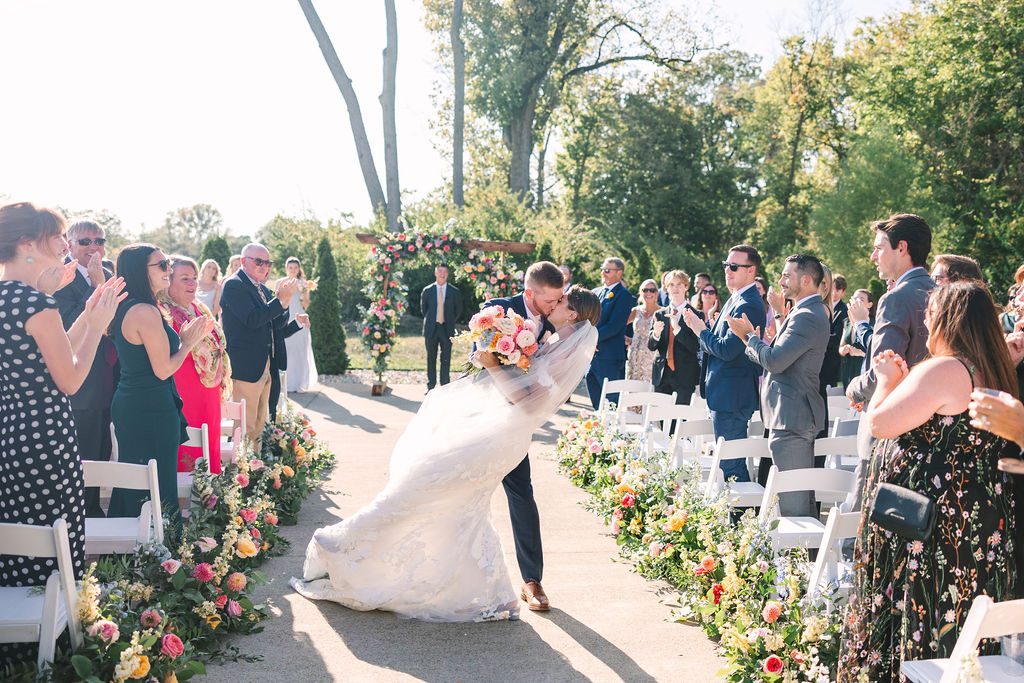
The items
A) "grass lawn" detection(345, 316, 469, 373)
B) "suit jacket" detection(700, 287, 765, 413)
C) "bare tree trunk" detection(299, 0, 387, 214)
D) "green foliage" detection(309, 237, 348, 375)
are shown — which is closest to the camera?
"suit jacket" detection(700, 287, 765, 413)

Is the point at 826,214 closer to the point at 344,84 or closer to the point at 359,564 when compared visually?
the point at 344,84

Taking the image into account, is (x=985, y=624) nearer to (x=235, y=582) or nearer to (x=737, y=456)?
(x=737, y=456)

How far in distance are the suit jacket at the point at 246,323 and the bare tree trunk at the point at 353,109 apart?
516 inches

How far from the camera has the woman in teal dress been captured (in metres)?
4.24

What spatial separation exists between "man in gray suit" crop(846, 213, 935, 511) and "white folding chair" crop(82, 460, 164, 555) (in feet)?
11.5

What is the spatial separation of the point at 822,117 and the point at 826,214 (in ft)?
31.6

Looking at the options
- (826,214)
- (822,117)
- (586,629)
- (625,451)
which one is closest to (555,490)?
(625,451)

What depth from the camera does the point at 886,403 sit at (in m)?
2.75

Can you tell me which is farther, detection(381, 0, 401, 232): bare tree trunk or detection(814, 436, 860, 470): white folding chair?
detection(381, 0, 401, 232): bare tree trunk

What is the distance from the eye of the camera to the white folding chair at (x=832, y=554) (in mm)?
3359

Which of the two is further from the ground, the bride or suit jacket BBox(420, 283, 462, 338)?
suit jacket BBox(420, 283, 462, 338)

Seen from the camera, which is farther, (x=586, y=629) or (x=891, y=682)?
(x=586, y=629)

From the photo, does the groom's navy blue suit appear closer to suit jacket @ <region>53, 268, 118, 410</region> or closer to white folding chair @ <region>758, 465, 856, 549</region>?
white folding chair @ <region>758, 465, 856, 549</region>

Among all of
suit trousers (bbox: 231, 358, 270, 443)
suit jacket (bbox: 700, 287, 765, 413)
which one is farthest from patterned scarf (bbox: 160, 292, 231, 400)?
suit jacket (bbox: 700, 287, 765, 413)
